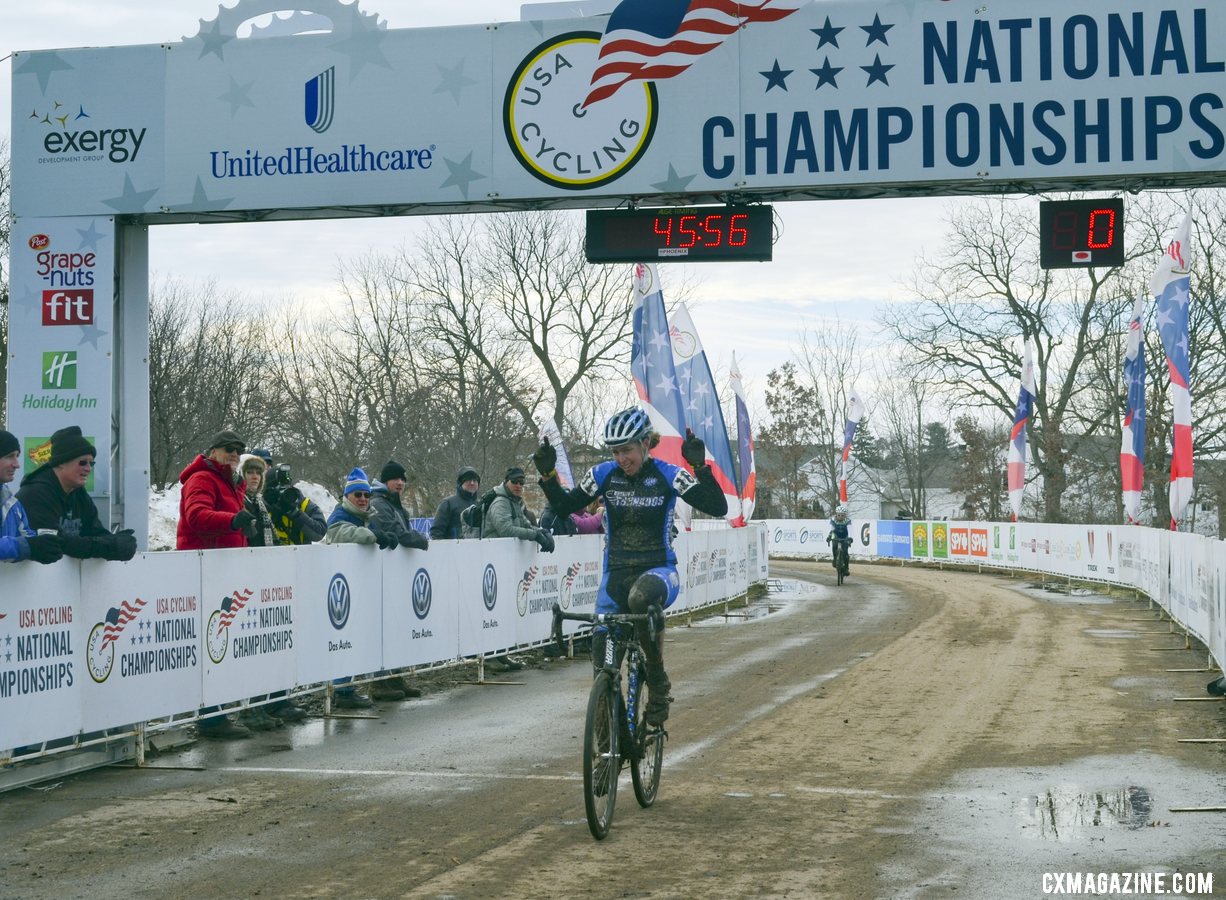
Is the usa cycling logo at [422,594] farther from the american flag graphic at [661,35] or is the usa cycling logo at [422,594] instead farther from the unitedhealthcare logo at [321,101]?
the american flag graphic at [661,35]

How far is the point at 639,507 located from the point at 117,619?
3.68 metres

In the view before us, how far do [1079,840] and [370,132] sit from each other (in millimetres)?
9592

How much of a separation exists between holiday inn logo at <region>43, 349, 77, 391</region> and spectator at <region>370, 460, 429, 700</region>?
3.15 meters

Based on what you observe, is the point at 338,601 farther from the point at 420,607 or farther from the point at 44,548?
the point at 44,548

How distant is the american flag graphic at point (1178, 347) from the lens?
64.2 ft

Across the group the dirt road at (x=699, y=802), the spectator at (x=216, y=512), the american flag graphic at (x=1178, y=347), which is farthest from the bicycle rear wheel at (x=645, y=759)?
the american flag graphic at (x=1178, y=347)

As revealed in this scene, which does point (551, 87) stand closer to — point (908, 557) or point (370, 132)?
point (370, 132)

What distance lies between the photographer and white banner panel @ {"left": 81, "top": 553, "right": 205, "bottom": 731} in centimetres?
911

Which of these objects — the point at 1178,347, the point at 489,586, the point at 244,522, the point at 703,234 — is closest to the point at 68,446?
the point at 244,522

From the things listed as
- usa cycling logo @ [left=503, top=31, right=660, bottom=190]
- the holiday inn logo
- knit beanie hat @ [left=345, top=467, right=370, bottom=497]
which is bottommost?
knit beanie hat @ [left=345, top=467, right=370, bottom=497]

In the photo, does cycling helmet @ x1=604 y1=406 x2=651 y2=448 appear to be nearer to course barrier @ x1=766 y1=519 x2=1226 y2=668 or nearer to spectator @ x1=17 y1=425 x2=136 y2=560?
spectator @ x1=17 y1=425 x2=136 y2=560

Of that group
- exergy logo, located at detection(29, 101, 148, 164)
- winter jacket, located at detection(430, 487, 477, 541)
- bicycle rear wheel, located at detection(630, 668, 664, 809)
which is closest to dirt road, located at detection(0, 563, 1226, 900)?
bicycle rear wheel, located at detection(630, 668, 664, 809)

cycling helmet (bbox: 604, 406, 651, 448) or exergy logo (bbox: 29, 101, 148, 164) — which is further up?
exergy logo (bbox: 29, 101, 148, 164)

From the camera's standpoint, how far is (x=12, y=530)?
28.2 feet
